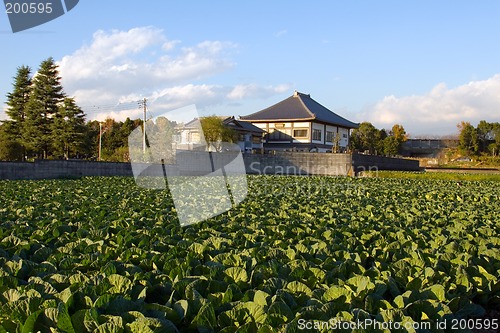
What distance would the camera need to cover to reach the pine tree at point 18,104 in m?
32.2

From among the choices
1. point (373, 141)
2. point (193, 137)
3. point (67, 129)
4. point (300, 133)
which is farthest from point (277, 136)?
point (67, 129)

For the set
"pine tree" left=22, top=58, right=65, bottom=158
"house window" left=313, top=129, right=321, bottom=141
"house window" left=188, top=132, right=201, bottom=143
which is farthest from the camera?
"house window" left=313, top=129, right=321, bottom=141

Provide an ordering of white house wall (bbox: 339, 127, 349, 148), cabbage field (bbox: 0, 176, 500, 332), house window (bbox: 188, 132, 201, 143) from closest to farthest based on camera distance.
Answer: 1. cabbage field (bbox: 0, 176, 500, 332)
2. house window (bbox: 188, 132, 201, 143)
3. white house wall (bbox: 339, 127, 349, 148)

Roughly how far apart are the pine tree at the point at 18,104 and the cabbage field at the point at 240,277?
29.3 metres

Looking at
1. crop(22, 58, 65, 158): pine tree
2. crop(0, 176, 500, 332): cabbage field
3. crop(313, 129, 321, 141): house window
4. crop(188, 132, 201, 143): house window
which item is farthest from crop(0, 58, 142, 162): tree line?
crop(0, 176, 500, 332): cabbage field

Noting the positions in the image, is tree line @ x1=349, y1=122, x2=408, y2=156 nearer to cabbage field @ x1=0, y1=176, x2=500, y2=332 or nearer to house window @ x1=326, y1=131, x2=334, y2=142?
house window @ x1=326, y1=131, x2=334, y2=142

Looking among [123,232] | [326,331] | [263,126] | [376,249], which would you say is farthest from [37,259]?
[263,126]

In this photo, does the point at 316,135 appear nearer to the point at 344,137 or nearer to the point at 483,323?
the point at 344,137

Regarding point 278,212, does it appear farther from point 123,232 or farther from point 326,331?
point 326,331

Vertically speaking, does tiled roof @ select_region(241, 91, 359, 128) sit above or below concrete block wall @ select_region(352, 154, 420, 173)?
above

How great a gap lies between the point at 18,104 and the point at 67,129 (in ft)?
17.4

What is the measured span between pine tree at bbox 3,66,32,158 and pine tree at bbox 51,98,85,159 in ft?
9.29

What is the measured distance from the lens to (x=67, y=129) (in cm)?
3095

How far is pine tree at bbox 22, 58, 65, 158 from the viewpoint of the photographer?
101ft
